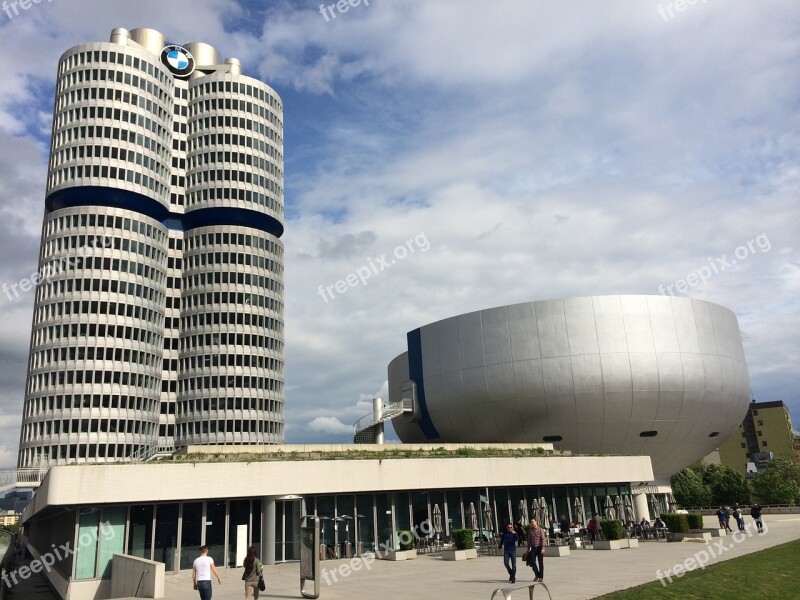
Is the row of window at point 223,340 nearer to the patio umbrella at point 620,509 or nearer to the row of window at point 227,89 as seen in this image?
the row of window at point 227,89

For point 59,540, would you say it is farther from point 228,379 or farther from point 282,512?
point 228,379

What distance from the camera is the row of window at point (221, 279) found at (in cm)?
10412

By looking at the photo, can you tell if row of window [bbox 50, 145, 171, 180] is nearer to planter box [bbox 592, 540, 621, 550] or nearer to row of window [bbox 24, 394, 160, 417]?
row of window [bbox 24, 394, 160, 417]

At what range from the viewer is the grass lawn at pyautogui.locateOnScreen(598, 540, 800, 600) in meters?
17.5

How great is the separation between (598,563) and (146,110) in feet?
319

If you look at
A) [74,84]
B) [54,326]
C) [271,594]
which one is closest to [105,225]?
[54,326]

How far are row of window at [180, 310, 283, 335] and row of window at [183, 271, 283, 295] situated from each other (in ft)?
16.1

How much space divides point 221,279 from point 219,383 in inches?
650

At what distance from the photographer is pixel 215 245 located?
345 ft

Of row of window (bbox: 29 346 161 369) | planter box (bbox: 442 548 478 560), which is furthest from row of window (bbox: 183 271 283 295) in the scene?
planter box (bbox: 442 548 478 560)

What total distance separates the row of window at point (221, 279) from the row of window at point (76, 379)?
19201mm

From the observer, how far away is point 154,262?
325ft
